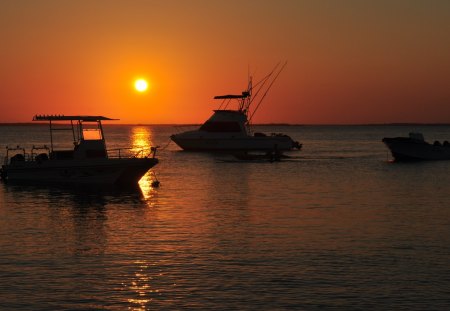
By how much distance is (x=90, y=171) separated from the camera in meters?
48.5

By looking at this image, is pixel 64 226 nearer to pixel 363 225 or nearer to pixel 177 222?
pixel 177 222

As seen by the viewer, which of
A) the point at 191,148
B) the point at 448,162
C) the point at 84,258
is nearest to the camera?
the point at 84,258

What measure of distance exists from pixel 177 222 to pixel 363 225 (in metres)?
7.72

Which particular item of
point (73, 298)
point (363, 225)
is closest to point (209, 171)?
point (363, 225)

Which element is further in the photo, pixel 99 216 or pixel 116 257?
pixel 99 216

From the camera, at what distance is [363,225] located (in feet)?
103

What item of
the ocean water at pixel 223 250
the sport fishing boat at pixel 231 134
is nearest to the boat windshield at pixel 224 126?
the sport fishing boat at pixel 231 134

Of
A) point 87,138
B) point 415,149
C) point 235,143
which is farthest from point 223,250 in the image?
point 235,143

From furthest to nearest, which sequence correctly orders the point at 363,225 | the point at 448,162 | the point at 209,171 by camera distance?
the point at 448,162 → the point at 209,171 → the point at 363,225

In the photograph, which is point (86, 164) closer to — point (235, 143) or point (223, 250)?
point (223, 250)

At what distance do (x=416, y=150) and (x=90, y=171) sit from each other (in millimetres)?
42715

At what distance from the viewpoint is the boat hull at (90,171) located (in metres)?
48.3

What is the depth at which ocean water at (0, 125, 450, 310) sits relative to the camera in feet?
61.4

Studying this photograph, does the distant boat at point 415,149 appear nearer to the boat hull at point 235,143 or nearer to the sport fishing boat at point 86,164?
the boat hull at point 235,143
